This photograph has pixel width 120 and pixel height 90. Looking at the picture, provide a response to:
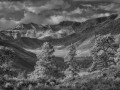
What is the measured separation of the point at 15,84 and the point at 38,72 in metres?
42.3

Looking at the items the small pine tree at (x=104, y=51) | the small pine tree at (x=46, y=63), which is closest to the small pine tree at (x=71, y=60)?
the small pine tree at (x=46, y=63)

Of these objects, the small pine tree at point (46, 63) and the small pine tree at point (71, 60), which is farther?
the small pine tree at point (71, 60)

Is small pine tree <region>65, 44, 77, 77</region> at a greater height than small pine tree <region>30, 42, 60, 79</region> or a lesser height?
greater

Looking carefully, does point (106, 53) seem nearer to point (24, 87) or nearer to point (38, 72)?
point (38, 72)

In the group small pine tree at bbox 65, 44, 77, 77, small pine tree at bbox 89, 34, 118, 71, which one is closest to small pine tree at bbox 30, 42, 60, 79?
small pine tree at bbox 89, 34, 118, 71

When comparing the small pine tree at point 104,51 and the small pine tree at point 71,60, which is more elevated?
the small pine tree at point 71,60

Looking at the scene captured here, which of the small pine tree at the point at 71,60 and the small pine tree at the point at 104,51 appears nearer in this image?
the small pine tree at the point at 104,51

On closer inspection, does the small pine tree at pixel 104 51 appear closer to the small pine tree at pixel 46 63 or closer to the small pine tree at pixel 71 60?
the small pine tree at pixel 46 63

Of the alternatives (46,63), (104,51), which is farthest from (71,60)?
(104,51)

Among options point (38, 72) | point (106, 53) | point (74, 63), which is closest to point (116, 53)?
point (106, 53)

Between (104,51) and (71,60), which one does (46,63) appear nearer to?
(104,51)

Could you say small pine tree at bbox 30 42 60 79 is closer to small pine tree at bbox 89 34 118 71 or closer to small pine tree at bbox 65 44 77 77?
small pine tree at bbox 89 34 118 71

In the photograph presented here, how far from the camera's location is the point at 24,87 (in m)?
20.1

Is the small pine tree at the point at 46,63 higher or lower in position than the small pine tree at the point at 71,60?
lower
